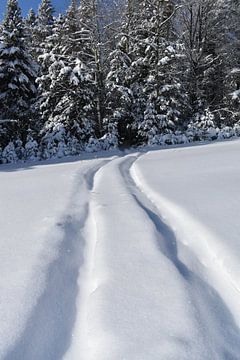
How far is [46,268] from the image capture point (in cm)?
226

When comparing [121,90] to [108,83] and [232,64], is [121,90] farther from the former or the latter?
[232,64]

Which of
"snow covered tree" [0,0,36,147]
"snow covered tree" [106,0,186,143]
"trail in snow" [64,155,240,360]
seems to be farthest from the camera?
"snow covered tree" [106,0,186,143]

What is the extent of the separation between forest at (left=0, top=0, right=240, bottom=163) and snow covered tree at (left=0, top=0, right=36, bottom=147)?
37mm

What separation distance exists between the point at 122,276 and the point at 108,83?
40.0 ft

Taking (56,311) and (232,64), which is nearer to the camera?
(56,311)

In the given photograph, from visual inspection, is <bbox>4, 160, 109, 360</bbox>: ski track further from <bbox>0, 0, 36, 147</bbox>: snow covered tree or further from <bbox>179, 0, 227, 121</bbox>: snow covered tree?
<bbox>179, 0, 227, 121</bbox>: snow covered tree

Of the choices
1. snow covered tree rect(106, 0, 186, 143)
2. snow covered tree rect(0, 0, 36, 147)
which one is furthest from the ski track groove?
snow covered tree rect(0, 0, 36, 147)

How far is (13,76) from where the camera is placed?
1248cm

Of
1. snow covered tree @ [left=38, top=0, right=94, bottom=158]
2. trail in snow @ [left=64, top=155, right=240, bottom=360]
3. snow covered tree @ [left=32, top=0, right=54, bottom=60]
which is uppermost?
snow covered tree @ [left=32, top=0, right=54, bottom=60]

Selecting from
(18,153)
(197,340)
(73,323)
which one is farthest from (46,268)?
(18,153)

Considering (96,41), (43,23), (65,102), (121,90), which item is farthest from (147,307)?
(43,23)

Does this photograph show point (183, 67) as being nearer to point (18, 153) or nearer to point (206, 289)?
point (18, 153)

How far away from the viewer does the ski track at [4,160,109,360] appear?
5.04 ft

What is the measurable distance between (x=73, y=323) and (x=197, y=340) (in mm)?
646
